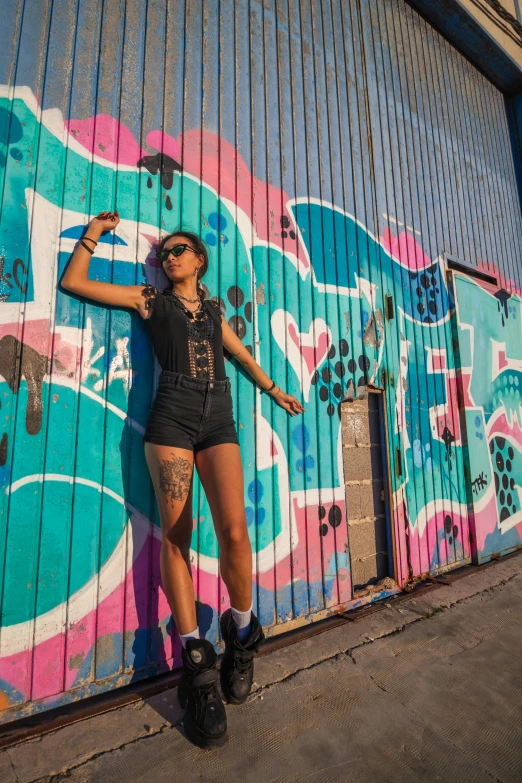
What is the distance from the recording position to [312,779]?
4.92ft

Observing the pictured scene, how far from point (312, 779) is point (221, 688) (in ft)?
1.92

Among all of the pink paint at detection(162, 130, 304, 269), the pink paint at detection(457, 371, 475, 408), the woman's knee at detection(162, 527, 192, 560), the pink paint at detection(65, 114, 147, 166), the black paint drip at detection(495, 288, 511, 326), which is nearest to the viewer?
the woman's knee at detection(162, 527, 192, 560)

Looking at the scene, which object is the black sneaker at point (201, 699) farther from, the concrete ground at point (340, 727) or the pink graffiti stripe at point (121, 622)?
the pink graffiti stripe at point (121, 622)

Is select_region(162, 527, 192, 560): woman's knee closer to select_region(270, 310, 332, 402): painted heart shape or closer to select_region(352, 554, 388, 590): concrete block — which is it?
select_region(270, 310, 332, 402): painted heart shape

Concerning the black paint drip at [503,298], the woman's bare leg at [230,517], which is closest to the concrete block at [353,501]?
the woman's bare leg at [230,517]

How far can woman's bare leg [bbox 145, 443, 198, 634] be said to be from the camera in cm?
189

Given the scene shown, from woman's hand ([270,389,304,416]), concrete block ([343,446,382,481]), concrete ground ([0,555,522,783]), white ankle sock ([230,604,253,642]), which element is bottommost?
concrete ground ([0,555,522,783])

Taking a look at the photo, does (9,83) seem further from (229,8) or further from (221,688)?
(221,688)

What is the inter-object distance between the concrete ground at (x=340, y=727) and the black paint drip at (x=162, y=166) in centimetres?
272

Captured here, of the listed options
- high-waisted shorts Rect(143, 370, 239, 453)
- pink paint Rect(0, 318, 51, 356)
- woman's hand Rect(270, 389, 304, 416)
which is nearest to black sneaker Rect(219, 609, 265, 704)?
high-waisted shorts Rect(143, 370, 239, 453)

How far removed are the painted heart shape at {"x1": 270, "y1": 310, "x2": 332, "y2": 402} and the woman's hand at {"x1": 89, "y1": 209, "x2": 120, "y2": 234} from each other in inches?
44.4

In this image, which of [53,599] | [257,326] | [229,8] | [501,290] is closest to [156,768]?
[53,599]

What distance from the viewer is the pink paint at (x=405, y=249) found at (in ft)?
12.5

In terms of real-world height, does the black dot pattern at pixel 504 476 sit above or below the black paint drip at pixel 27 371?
below
